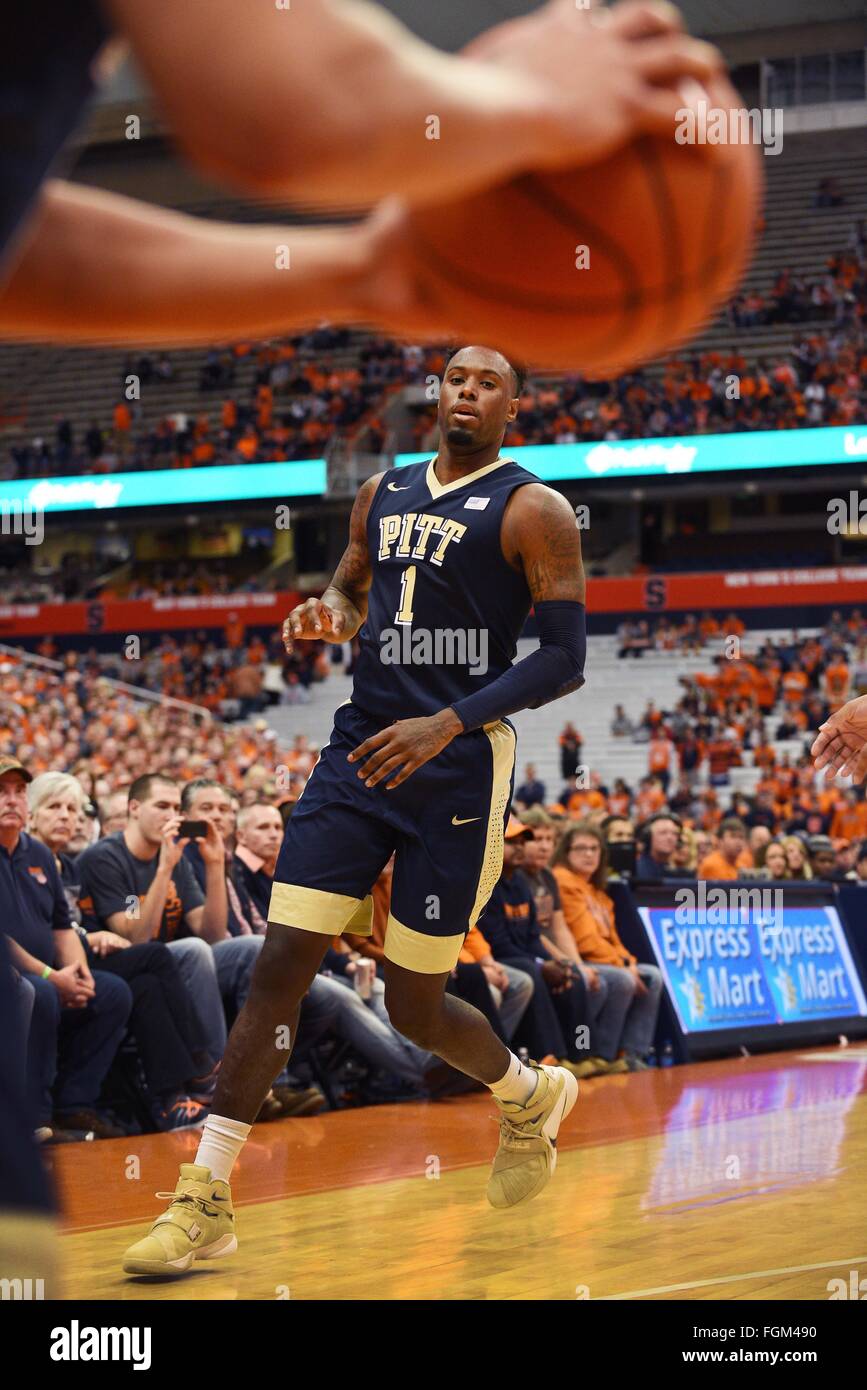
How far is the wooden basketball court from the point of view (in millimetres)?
3727

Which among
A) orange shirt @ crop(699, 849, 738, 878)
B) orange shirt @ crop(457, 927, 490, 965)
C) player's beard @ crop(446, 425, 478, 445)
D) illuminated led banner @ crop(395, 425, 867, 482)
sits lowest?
orange shirt @ crop(699, 849, 738, 878)

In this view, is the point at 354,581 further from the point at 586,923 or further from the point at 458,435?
the point at 586,923

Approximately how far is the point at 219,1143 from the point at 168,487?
29.7 m

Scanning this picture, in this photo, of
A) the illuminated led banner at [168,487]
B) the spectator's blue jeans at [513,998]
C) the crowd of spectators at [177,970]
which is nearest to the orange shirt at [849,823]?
the crowd of spectators at [177,970]

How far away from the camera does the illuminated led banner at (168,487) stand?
103 ft

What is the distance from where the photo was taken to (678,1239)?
428 centimetres

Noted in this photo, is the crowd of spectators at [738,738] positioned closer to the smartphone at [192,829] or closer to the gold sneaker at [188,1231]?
the smartphone at [192,829]

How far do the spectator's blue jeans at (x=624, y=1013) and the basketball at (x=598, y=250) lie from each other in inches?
308

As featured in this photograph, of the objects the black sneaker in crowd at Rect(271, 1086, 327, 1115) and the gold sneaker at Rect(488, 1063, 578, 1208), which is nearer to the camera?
the gold sneaker at Rect(488, 1063, 578, 1208)

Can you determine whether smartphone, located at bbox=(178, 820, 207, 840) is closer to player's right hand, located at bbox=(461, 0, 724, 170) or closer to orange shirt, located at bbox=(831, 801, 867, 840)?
player's right hand, located at bbox=(461, 0, 724, 170)

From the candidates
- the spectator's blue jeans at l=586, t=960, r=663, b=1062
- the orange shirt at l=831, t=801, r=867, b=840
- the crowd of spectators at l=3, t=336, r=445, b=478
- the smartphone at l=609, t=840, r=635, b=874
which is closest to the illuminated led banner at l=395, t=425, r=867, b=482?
the crowd of spectators at l=3, t=336, r=445, b=478

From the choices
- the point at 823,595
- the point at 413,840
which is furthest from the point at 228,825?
the point at 823,595

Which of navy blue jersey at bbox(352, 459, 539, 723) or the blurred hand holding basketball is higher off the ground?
navy blue jersey at bbox(352, 459, 539, 723)

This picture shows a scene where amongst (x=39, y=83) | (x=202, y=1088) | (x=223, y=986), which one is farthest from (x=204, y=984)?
(x=39, y=83)
